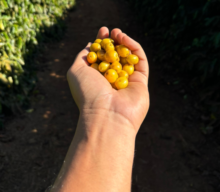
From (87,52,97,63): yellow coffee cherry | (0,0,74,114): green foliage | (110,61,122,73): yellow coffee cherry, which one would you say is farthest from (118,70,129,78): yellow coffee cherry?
(0,0,74,114): green foliage

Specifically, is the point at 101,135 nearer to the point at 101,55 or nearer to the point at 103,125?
the point at 103,125

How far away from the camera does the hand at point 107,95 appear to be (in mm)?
2047

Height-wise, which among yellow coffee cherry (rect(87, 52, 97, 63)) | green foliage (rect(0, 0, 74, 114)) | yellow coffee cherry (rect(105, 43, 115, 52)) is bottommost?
green foliage (rect(0, 0, 74, 114))

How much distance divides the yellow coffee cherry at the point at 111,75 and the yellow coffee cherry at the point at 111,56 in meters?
0.19

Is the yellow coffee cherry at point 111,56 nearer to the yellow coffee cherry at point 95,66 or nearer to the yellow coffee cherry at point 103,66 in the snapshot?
the yellow coffee cherry at point 103,66

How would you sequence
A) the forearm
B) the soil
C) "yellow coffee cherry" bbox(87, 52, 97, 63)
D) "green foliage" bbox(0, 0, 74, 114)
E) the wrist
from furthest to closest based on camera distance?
"green foliage" bbox(0, 0, 74, 114) < the soil < "yellow coffee cherry" bbox(87, 52, 97, 63) < the wrist < the forearm

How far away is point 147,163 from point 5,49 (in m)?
3.45

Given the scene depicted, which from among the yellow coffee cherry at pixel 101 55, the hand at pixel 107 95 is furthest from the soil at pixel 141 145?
the yellow coffee cherry at pixel 101 55

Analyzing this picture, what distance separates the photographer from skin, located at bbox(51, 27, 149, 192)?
1.54m

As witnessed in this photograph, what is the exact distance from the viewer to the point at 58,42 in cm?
701

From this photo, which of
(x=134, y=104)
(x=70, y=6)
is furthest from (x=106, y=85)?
(x=70, y=6)

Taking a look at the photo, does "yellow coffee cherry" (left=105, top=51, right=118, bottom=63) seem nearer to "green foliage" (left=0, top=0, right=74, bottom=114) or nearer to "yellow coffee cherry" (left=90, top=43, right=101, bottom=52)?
"yellow coffee cherry" (left=90, top=43, right=101, bottom=52)

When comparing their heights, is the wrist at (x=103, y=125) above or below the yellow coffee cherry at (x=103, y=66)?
below

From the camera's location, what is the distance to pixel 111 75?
8.18 ft
